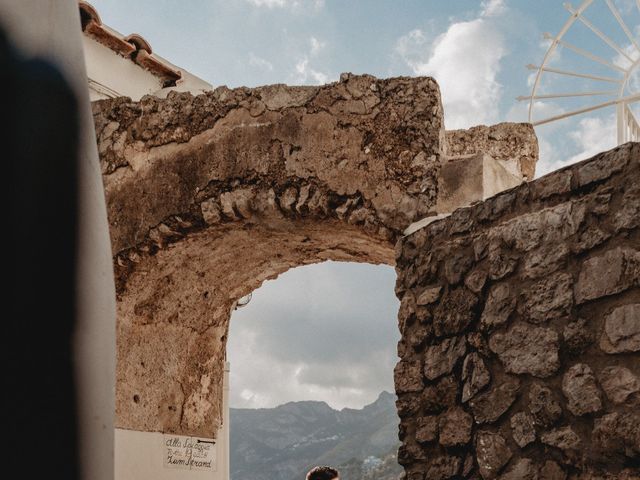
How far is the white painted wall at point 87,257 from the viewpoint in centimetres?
70

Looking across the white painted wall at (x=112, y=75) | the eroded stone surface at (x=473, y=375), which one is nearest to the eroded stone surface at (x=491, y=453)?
the eroded stone surface at (x=473, y=375)

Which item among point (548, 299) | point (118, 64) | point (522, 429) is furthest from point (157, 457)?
point (118, 64)

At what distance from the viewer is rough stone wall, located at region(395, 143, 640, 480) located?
94.4 inches

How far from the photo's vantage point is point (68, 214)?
0.73 meters

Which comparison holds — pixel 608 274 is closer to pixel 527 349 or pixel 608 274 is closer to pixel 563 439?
pixel 527 349

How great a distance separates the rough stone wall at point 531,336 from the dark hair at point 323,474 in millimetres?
Answer: 1705

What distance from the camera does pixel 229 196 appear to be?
4195 mm

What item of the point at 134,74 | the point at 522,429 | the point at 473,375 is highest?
the point at 134,74

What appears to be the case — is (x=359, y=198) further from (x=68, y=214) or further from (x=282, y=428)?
(x=282, y=428)

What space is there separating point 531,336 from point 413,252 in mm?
838

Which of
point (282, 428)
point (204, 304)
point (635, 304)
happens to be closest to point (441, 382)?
point (635, 304)

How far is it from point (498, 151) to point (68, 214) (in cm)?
395

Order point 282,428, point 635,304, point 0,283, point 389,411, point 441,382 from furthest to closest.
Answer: point 282,428 < point 389,411 < point 441,382 < point 635,304 < point 0,283

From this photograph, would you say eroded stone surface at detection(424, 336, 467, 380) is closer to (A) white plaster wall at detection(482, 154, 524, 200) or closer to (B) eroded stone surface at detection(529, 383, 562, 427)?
(B) eroded stone surface at detection(529, 383, 562, 427)
